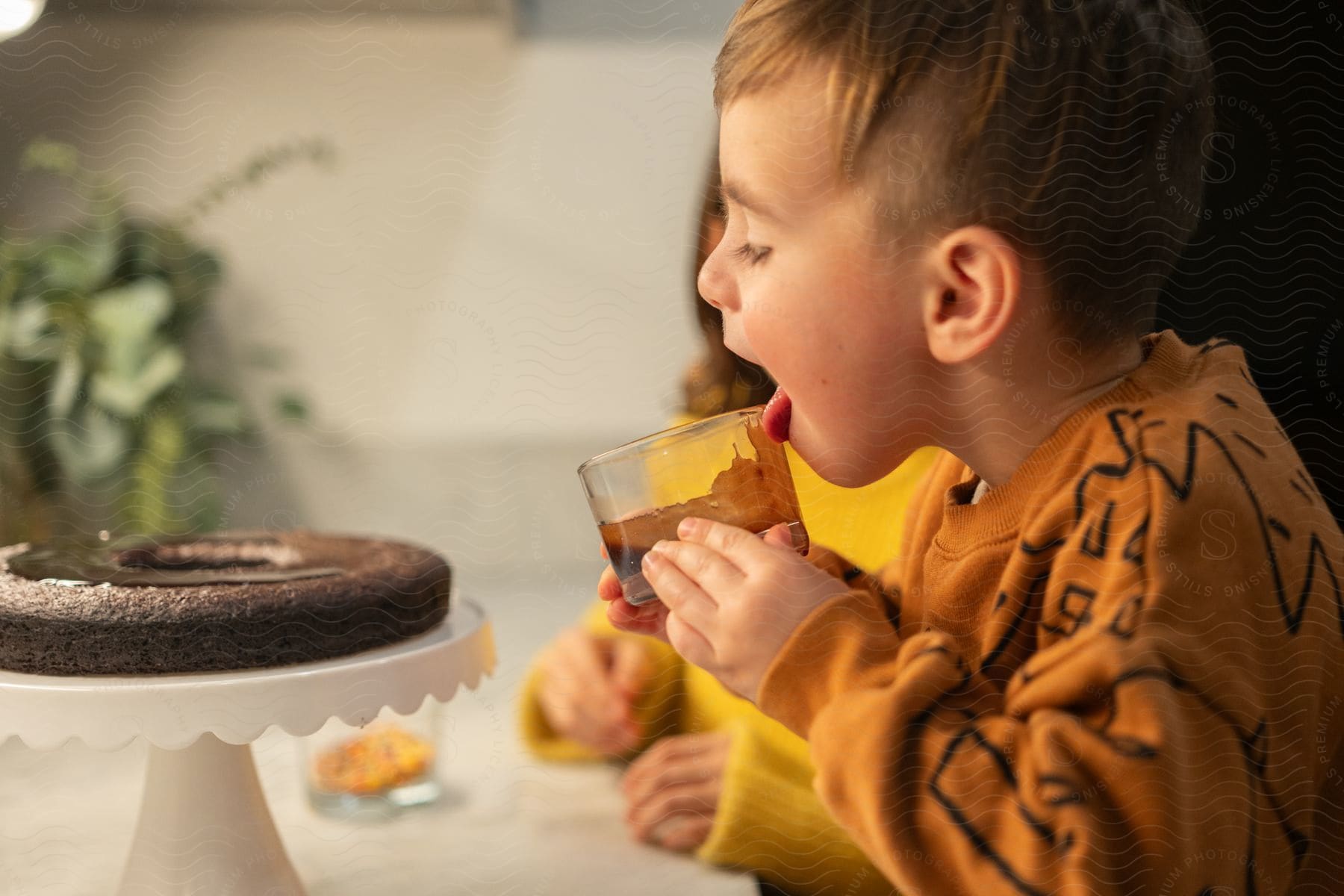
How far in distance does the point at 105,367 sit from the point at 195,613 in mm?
203

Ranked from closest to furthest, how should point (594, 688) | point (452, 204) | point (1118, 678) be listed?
point (1118, 678) → point (452, 204) → point (594, 688)

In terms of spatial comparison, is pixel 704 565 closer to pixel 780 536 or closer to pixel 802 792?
pixel 780 536

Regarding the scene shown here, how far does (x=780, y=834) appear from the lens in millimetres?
397

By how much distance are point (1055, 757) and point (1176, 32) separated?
18cm

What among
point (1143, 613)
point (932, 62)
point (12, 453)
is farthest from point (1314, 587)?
point (12, 453)

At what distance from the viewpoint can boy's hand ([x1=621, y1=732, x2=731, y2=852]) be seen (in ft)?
1.36

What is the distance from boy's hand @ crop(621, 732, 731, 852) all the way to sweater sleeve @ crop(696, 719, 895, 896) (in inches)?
0.6

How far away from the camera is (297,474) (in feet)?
1.48

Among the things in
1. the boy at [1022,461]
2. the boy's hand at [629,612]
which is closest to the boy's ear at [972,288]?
the boy at [1022,461]

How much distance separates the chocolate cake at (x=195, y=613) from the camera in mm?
326

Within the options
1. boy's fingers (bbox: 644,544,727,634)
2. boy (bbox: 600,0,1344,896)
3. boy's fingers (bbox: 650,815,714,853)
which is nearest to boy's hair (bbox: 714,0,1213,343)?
boy (bbox: 600,0,1344,896)

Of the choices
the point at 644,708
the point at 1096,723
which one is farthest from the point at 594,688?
the point at 1096,723

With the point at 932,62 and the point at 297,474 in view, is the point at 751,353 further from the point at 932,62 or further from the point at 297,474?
the point at 297,474

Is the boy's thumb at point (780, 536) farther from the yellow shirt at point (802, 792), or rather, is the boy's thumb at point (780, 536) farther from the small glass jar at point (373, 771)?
the small glass jar at point (373, 771)
